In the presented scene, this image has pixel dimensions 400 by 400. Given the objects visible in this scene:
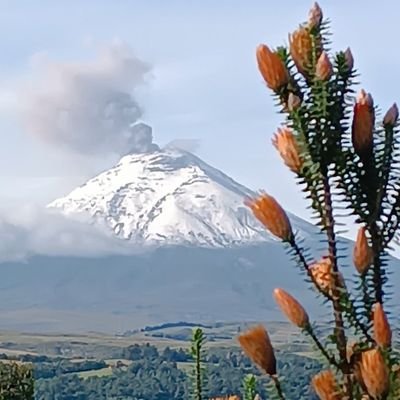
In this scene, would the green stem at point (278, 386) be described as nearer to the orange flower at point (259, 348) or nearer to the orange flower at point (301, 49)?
the orange flower at point (259, 348)

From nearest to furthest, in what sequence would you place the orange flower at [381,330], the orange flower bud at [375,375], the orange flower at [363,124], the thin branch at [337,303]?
the orange flower bud at [375,375], the orange flower at [381,330], the thin branch at [337,303], the orange flower at [363,124]

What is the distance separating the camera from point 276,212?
4.20m

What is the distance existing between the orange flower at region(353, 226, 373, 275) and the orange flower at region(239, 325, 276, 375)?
385mm

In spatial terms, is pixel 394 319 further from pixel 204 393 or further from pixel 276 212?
pixel 204 393

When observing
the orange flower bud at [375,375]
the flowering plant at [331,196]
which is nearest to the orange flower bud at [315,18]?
the flowering plant at [331,196]

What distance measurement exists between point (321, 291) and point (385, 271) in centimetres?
26

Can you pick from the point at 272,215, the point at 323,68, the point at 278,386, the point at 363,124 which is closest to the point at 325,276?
the point at 272,215

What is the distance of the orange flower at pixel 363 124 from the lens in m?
4.30

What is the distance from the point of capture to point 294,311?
13.8 feet

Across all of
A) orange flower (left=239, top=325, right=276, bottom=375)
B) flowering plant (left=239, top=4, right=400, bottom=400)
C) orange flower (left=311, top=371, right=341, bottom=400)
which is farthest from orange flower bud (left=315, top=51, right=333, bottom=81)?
orange flower (left=311, top=371, right=341, bottom=400)

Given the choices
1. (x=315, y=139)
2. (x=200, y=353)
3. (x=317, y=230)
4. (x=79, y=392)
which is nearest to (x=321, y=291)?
(x=317, y=230)

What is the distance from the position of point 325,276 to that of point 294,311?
15cm

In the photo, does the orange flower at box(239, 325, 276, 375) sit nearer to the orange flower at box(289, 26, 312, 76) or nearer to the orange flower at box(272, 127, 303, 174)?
the orange flower at box(272, 127, 303, 174)

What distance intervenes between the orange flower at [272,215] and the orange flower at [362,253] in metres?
0.22
